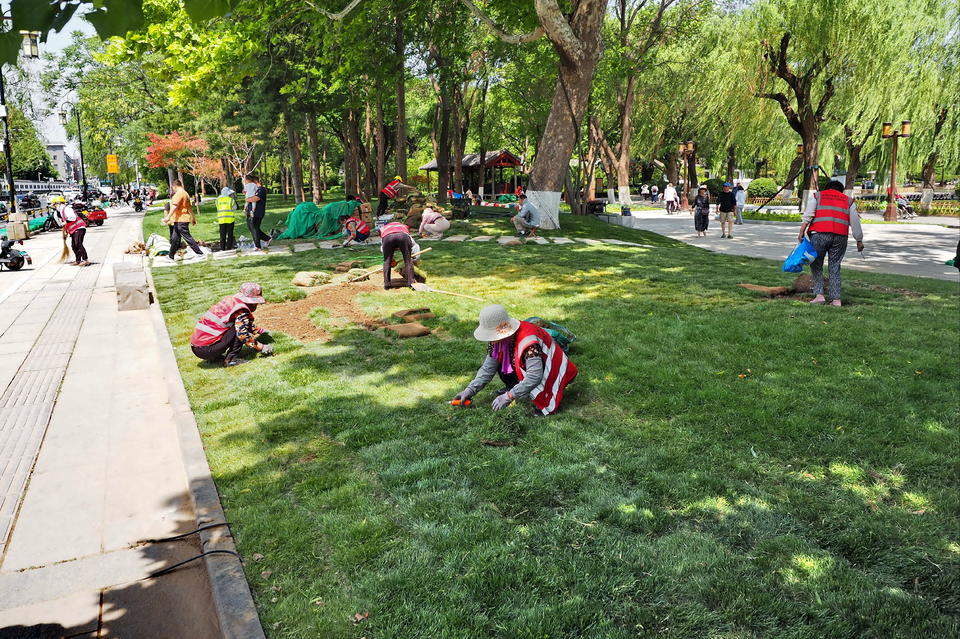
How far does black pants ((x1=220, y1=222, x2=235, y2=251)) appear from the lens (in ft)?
58.9

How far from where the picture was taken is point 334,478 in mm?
4855

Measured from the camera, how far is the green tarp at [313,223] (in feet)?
63.4

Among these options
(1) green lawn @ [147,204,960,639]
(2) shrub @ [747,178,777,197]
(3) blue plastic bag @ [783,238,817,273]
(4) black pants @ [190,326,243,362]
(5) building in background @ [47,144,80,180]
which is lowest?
(1) green lawn @ [147,204,960,639]

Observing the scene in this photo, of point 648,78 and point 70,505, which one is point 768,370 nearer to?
point 70,505

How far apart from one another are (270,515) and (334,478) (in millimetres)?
590

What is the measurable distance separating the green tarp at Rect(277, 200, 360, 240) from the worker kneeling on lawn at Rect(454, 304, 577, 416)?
14.3 meters

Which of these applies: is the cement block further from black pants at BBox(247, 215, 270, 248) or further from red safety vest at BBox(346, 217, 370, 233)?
red safety vest at BBox(346, 217, 370, 233)

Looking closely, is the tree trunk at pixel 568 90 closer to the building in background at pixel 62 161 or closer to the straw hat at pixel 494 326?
the straw hat at pixel 494 326

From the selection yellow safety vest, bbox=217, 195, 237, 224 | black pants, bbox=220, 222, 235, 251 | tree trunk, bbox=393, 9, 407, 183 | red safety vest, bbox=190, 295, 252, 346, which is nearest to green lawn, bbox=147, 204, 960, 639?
red safety vest, bbox=190, 295, 252, 346

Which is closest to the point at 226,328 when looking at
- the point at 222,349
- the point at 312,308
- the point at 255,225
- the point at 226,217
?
the point at 222,349

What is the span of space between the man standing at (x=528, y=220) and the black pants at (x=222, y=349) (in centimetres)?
1077

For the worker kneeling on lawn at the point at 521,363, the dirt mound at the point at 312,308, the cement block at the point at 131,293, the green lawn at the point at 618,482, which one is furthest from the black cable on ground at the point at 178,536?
the cement block at the point at 131,293

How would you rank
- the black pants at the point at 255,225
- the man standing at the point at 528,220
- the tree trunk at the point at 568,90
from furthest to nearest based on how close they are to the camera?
the man standing at the point at 528,220, the black pants at the point at 255,225, the tree trunk at the point at 568,90

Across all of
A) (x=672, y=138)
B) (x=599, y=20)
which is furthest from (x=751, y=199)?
(x=599, y=20)
